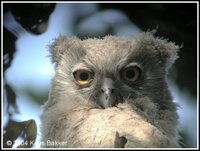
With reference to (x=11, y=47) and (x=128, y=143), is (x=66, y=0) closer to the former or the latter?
(x=11, y=47)

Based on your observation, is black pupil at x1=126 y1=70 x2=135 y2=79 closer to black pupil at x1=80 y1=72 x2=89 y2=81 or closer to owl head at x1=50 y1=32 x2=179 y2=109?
owl head at x1=50 y1=32 x2=179 y2=109

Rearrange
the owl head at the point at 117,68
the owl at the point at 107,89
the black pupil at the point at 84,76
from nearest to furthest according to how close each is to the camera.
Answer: the owl at the point at 107,89, the owl head at the point at 117,68, the black pupil at the point at 84,76

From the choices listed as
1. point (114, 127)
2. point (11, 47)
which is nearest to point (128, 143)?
point (114, 127)

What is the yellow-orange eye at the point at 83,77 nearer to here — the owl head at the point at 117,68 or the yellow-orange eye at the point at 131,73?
the owl head at the point at 117,68

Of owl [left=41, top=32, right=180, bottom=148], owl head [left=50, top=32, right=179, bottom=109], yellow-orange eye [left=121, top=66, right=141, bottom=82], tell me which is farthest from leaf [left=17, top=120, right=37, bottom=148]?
yellow-orange eye [left=121, top=66, right=141, bottom=82]

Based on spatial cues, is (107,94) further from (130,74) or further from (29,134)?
(29,134)

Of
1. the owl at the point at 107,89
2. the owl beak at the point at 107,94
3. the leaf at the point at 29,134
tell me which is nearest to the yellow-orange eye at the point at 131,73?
the owl at the point at 107,89

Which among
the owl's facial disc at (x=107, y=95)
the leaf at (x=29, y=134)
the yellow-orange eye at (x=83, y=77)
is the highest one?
the yellow-orange eye at (x=83, y=77)
